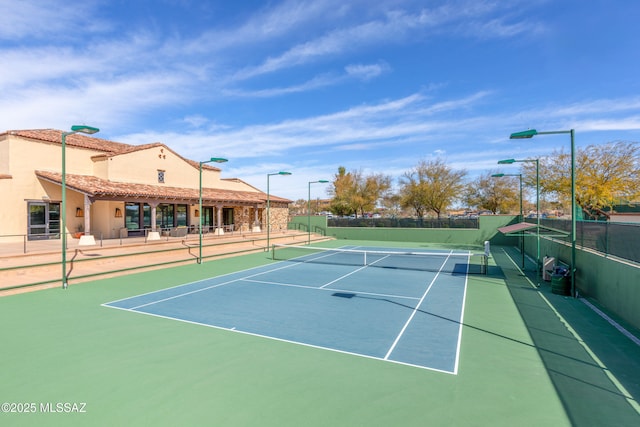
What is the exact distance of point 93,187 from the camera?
19.8 meters

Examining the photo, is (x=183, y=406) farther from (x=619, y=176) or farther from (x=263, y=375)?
(x=619, y=176)

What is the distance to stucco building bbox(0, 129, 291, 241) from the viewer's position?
19458 mm

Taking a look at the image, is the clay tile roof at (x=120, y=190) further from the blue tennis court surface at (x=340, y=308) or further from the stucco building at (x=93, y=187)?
the blue tennis court surface at (x=340, y=308)

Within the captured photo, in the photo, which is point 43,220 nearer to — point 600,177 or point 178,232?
point 178,232

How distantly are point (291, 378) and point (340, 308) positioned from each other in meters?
4.49

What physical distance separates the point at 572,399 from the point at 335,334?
14.6ft

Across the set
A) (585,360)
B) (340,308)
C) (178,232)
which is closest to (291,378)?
(340,308)

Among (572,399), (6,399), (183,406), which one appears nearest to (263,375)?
(183,406)

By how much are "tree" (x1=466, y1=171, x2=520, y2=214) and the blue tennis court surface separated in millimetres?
33761

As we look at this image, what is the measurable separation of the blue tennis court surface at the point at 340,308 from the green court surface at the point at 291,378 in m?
0.48

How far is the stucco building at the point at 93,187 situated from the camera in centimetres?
1946

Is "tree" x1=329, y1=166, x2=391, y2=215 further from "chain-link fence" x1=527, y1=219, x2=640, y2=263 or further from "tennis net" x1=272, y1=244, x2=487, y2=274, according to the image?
"chain-link fence" x1=527, y1=219, x2=640, y2=263

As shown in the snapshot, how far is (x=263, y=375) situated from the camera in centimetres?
595

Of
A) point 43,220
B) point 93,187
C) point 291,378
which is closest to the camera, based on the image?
point 291,378
